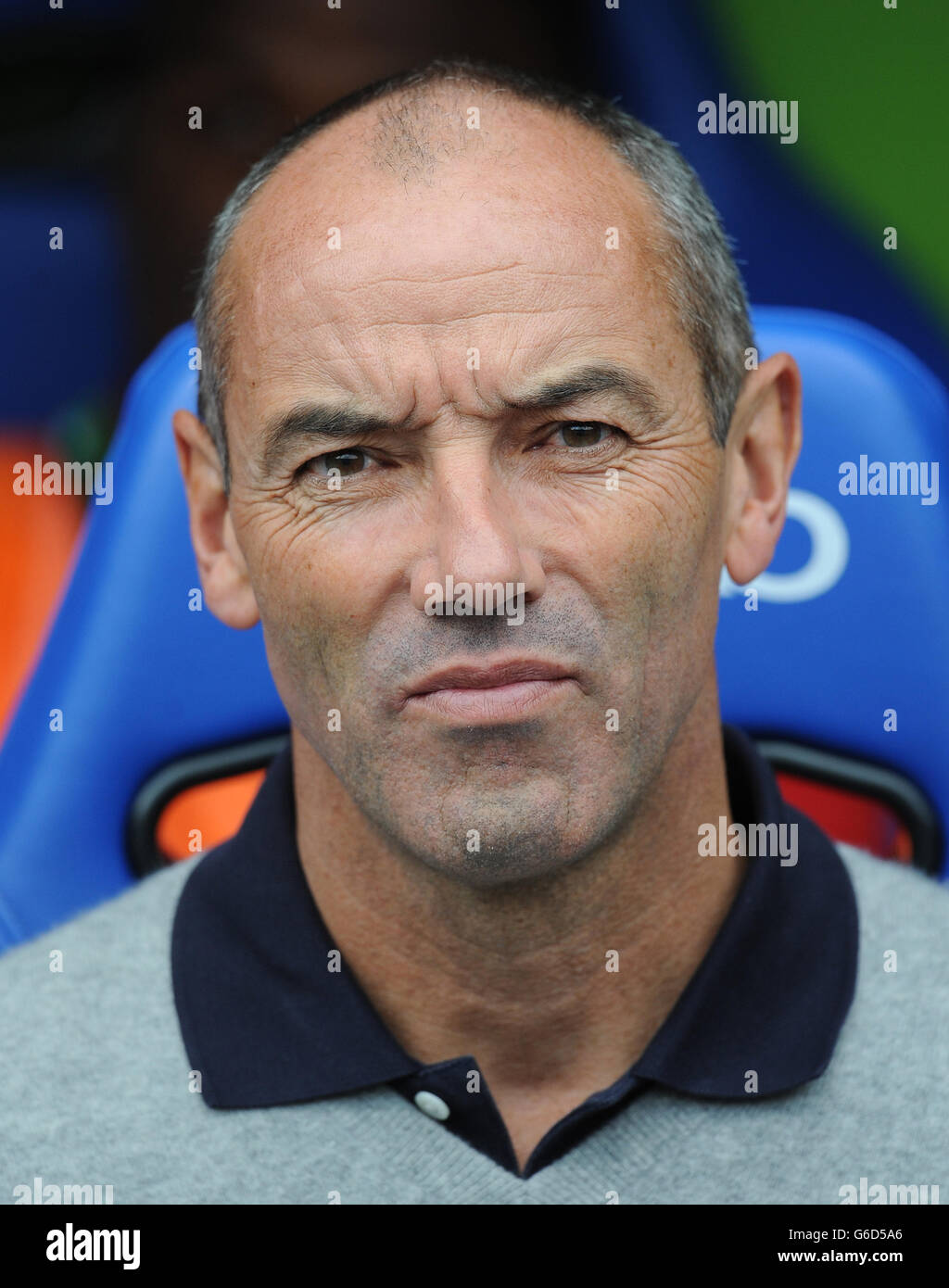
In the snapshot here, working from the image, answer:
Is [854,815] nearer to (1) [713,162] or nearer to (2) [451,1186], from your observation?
(2) [451,1186]

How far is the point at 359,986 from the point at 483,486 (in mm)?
498

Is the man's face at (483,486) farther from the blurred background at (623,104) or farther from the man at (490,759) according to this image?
the blurred background at (623,104)

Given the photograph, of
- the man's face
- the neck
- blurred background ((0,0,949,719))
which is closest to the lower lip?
the man's face

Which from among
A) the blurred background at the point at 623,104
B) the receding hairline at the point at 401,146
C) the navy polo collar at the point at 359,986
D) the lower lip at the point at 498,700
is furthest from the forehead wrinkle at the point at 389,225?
the blurred background at the point at 623,104

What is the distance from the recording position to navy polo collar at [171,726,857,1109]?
1486 mm

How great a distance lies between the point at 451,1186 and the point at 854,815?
0.86m

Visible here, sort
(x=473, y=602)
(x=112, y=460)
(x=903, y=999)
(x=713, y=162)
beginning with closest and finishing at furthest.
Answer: (x=473, y=602)
(x=903, y=999)
(x=112, y=460)
(x=713, y=162)

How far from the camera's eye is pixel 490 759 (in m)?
1.36

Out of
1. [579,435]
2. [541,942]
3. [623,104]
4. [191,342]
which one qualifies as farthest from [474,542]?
[623,104]

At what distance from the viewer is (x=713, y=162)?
315 cm

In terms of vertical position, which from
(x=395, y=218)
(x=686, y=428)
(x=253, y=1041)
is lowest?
(x=253, y=1041)

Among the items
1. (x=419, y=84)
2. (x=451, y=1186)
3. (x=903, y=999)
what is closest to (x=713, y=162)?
(x=419, y=84)

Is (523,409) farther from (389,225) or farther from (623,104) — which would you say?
(623,104)

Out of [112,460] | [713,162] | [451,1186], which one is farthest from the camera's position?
[713,162]
